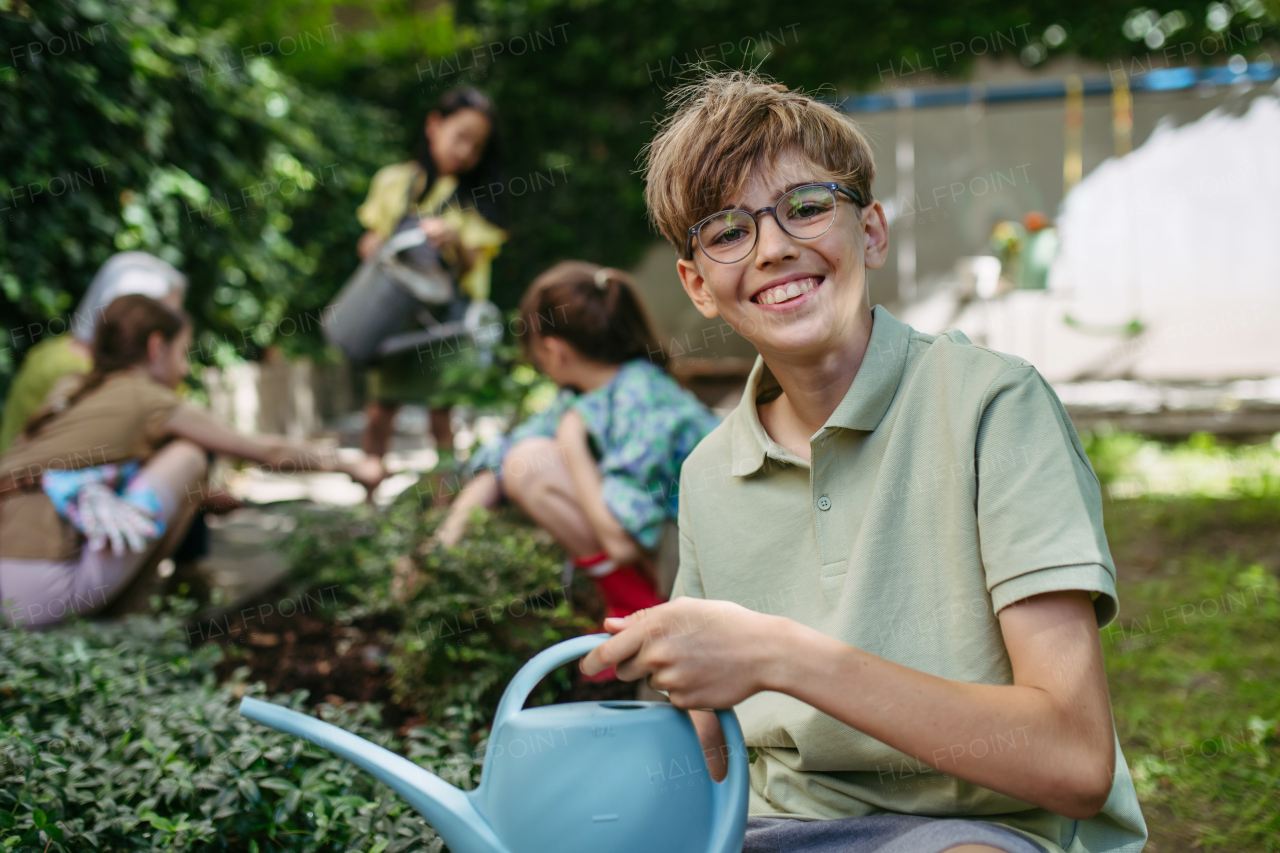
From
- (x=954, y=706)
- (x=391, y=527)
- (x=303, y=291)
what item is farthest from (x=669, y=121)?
(x=303, y=291)

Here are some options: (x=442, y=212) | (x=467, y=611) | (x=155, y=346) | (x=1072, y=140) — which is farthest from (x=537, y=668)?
(x=1072, y=140)

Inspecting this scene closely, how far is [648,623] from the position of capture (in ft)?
3.29

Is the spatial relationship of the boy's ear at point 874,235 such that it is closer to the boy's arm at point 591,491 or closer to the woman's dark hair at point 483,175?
the boy's arm at point 591,491

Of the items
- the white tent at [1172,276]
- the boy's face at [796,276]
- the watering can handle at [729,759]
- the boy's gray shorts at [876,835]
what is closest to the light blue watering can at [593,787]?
the watering can handle at [729,759]

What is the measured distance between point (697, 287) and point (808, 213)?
0.23 metres

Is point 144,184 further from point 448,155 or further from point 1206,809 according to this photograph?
point 1206,809

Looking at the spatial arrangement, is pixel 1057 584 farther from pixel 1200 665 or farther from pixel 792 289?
pixel 1200 665

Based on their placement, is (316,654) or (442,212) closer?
(316,654)

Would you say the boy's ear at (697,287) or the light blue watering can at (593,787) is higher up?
the boy's ear at (697,287)

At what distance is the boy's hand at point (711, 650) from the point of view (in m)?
0.97

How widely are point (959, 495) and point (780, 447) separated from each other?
0.27 meters

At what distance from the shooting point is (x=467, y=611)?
2.27m

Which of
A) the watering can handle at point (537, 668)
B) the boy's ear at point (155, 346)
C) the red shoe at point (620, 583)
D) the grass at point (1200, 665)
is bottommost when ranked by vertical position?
the grass at point (1200, 665)

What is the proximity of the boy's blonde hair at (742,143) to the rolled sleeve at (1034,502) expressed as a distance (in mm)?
367
